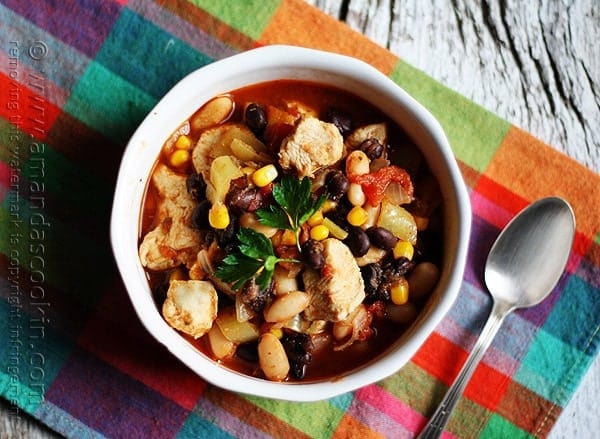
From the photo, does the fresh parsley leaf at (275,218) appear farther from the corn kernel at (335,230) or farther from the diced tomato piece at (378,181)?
the diced tomato piece at (378,181)

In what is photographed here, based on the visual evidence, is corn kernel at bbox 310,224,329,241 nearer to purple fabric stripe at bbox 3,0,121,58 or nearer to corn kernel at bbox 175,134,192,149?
corn kernel at bbox 175,134,192,149

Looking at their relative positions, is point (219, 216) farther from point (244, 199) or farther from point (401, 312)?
point (401, 312)

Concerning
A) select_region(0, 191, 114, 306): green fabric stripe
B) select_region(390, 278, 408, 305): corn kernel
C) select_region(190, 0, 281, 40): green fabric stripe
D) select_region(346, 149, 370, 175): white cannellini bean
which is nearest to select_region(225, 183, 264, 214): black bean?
select_region(346, 149, 370, 175): white cannellini bean

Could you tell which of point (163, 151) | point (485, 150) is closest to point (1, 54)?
point (163, 151)

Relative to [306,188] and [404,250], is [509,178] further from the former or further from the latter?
[306,188]

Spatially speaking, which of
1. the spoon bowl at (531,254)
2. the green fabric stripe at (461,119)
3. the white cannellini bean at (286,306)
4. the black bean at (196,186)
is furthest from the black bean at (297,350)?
the green fabric stripe at (461,119)

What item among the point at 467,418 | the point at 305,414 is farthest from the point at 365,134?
the point at 467,418
